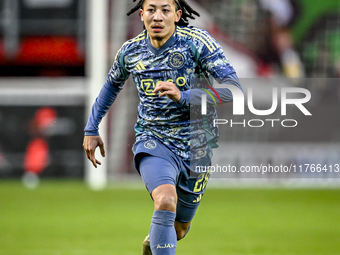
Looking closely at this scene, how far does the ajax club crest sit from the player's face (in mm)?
130

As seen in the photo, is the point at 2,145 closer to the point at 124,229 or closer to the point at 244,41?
the point at 244,41

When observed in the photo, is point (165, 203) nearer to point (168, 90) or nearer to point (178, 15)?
point (168, 90)

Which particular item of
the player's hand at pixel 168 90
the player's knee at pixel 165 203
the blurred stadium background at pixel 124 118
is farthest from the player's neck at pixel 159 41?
the blurred stadium background at pixel 124 118

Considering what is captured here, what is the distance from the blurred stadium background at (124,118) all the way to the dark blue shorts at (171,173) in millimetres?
4041

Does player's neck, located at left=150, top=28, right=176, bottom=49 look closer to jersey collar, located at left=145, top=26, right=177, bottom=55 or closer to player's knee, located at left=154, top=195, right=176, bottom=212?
jersey collar, located at left=145, top=26, right=177, bottom=55

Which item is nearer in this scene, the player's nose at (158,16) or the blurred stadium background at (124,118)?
the player's nose at (158,16)

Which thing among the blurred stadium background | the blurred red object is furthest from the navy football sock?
the blurred red object

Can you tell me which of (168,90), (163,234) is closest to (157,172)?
(163,234)

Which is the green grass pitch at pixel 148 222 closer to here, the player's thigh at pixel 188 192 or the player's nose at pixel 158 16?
the player's thigh at pixel 188 192

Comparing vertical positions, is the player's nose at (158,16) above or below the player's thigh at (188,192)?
above

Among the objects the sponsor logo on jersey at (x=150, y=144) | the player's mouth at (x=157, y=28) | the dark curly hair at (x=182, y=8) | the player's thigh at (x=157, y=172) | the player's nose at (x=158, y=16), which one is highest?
the dark curly hair at (x=182, y=8)

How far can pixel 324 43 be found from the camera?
1499 cm

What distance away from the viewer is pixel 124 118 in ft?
48.8

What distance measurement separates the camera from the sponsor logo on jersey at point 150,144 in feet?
13.6
